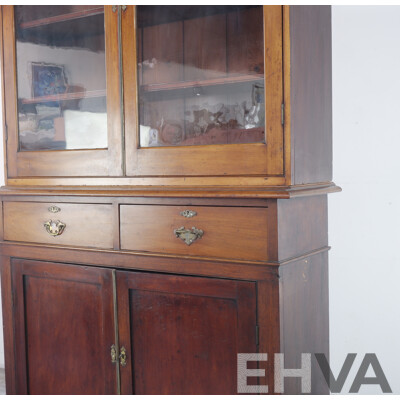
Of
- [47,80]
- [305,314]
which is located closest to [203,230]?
[305,314]

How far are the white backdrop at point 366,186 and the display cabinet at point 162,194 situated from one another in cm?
13

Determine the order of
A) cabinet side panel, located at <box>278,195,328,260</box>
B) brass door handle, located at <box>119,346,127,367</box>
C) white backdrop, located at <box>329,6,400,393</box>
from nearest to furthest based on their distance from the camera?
cabinet side panel, located at <box>278,195,328,260</box> → brass door handle, located at <box>119,346,127,367</box> → white backdrop, located at <box>329,6,400,393</box>

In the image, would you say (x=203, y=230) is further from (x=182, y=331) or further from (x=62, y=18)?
(x=62, y=18)

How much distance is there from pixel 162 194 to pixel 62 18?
0.65 metres

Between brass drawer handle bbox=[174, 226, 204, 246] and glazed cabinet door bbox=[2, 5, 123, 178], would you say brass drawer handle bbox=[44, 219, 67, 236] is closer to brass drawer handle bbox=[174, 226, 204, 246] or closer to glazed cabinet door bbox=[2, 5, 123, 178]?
glazed cabinet door bbox=[2, 5, 123, 178]

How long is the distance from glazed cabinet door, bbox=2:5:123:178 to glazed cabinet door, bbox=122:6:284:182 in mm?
64

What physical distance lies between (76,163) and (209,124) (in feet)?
1.41

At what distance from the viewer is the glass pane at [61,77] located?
4.96 ft

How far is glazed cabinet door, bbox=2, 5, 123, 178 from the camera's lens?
1.48 meters

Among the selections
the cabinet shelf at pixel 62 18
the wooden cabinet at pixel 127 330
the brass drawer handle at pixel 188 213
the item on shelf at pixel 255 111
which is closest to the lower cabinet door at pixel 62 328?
the wooden cabinet at pixel 127 330

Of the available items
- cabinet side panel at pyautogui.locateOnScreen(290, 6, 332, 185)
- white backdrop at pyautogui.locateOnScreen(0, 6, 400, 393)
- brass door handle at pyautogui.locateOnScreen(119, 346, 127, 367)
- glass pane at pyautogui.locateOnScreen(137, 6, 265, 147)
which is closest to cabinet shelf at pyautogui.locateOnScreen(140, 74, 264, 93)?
glass pane at pyautogui.locateOnScreen(137, 6, 265, 147)

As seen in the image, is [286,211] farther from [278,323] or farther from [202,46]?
[202,46]

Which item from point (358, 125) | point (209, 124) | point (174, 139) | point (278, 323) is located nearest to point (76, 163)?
point (174, 139)

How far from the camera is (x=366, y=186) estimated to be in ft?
5.34
